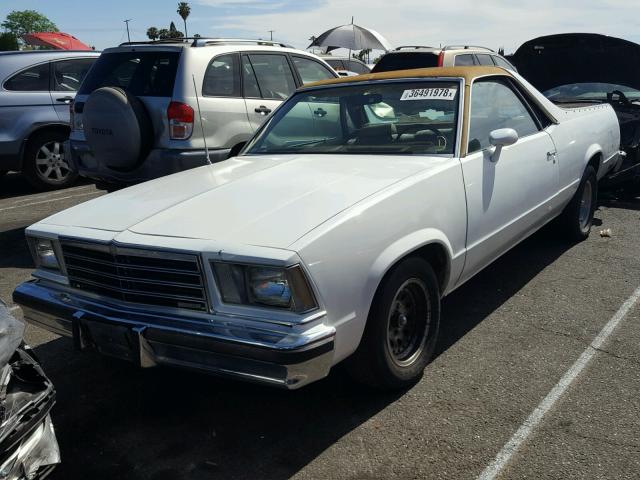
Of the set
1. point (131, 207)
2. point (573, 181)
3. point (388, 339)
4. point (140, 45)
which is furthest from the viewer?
point (140, 45)

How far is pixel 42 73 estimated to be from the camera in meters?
8.55

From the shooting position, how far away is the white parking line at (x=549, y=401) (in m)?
2.66

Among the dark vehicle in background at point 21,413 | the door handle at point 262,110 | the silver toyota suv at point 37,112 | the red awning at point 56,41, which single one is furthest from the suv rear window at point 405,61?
the red awning at point 56,41

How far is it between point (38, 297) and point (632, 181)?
609cm

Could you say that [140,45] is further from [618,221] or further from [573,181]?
[618,221]

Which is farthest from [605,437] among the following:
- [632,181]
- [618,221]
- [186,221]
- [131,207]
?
[632,181]

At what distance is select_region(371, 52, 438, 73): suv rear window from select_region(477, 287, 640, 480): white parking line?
6.55m

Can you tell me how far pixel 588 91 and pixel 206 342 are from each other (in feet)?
20.6

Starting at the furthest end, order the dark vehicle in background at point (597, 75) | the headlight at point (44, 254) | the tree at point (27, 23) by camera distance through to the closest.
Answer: the tree at point (27, 23) → the dark vehicle in background at point (597, 75) → the headlight at point (44, 254)

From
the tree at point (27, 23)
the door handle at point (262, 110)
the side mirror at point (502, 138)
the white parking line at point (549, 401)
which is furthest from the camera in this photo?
the tree at point (27, 23)

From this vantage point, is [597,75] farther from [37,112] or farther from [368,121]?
[37,112]

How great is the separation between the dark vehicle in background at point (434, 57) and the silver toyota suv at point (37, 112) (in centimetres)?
478

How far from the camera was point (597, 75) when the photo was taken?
7.28 metres

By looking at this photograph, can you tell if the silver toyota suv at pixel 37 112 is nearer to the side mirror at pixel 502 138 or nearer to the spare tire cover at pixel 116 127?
the spare tire cover at pixel 116 127
